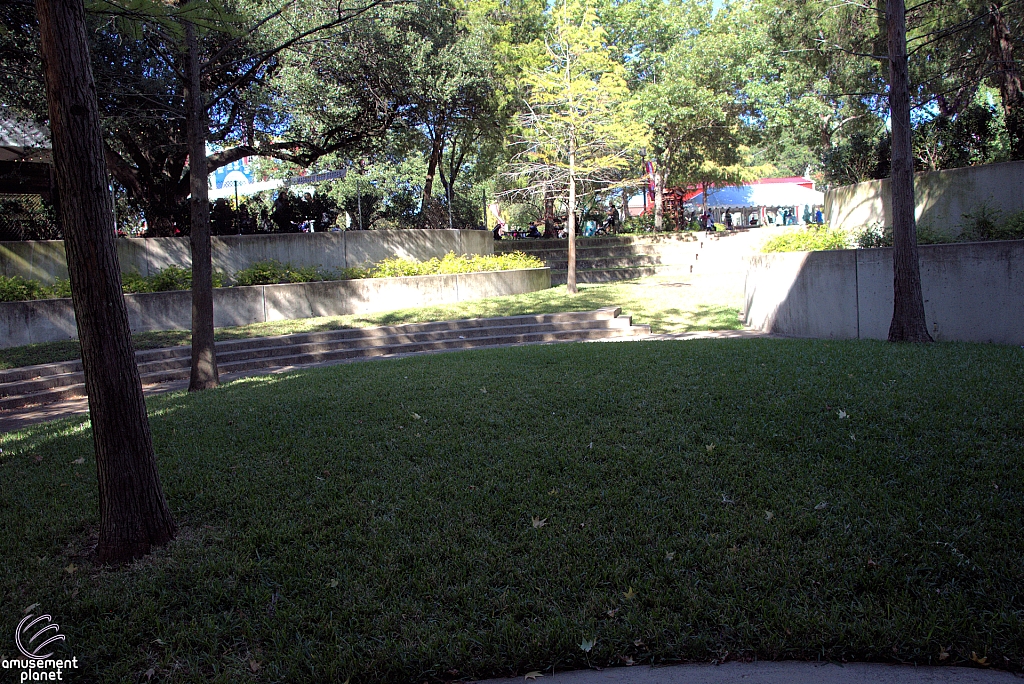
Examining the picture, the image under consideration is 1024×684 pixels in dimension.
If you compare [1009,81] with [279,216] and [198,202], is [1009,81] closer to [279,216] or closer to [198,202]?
[198,202]

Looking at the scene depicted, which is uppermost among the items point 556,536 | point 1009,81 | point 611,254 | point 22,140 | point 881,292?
point 22,140

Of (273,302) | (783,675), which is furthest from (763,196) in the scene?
(783,675)

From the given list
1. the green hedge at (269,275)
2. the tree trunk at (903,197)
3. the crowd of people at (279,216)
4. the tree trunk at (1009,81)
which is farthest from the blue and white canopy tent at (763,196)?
the tree trunk at (903,197)

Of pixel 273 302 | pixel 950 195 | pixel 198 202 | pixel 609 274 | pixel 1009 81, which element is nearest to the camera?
pixel 198 202

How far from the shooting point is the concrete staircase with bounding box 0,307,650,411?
10422mm

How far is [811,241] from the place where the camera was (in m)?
13.4

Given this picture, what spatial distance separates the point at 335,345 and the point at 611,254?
18.7 meters

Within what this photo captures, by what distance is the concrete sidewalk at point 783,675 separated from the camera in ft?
9.61


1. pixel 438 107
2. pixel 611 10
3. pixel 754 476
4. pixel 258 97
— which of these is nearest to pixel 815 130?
pixel 611 10

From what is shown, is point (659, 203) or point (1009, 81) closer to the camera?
point (1009, 81)

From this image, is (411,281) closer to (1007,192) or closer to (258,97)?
(258,97)

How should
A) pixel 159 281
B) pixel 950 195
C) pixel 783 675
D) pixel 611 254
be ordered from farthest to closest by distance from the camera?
1. pixel 611 254
2. pixel 159 281
3. pixel 950 195
4. pixel 783 675

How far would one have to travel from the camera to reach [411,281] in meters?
→ 17.5

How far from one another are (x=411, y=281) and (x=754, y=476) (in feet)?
44.8
